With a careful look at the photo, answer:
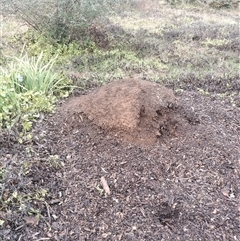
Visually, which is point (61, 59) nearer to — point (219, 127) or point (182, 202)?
point (219, 127)

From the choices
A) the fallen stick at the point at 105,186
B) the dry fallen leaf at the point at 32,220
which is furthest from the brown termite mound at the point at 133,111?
the dry fallen leaf at the point at 32,220

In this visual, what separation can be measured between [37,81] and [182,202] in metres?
2.18

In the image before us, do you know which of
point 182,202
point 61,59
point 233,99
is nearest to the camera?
point 182,202

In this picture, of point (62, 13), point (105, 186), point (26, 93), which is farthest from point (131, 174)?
point (62, 13)

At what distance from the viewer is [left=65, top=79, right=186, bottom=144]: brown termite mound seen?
9.98 feet

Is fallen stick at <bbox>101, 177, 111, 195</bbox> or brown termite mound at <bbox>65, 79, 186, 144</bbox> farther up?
brown termite mound at <bbox>65, 79, 186, 144</bbox>

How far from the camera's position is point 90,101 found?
3.37m

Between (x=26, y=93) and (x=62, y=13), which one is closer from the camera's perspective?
(x=26, y=93)

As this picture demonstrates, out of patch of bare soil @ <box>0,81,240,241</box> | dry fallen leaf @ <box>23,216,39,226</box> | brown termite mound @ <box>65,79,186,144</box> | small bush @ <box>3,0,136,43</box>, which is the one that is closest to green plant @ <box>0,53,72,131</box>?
patch of bare soil @ <box>0,81,240,241</box>

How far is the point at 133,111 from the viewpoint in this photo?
10.1ft

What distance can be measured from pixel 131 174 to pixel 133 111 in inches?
22.6

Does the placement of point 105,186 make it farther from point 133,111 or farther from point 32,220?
point 133,111

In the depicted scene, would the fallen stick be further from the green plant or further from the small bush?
the small bush

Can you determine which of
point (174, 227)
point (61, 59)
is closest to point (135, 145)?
point (174, 227)
